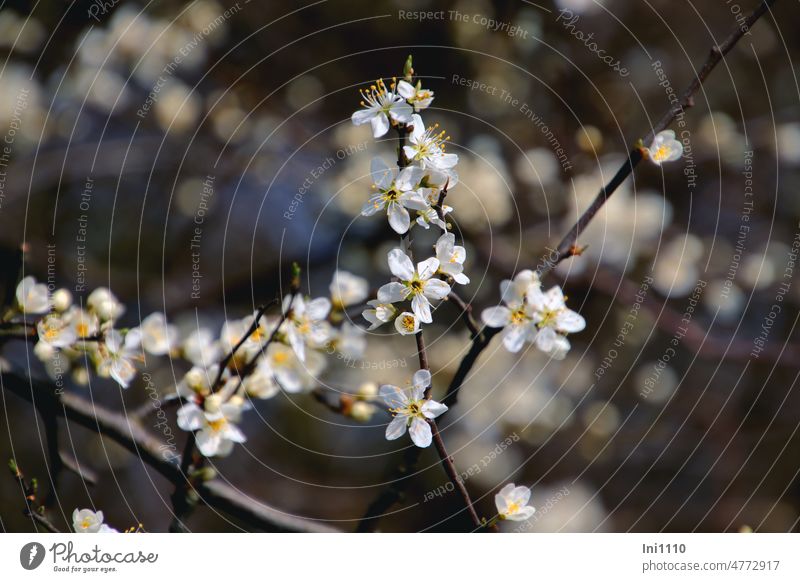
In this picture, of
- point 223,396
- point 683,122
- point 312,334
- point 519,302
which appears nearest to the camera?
point 519,302

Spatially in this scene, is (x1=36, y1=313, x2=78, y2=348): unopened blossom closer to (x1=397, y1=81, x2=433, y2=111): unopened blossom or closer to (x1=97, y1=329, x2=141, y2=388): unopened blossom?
(x1=97, y1=329, x2=141, y2=388): unopened blossom

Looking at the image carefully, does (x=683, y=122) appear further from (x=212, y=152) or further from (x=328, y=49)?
(x=212, y=152)

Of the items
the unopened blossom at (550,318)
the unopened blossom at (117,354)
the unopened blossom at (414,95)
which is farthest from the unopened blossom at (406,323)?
the unopened blossom at (117,354)

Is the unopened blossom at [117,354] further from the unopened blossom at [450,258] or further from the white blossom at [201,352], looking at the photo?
the unopened blossom at [450,258]

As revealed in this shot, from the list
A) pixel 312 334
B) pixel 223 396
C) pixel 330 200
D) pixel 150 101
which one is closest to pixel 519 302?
pixel 312 334

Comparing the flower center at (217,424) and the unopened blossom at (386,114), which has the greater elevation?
the unopened blossom at (386,114)

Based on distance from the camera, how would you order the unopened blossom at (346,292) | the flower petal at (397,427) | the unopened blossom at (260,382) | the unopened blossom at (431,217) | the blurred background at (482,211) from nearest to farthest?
1. the unopened blossom at (431,217)
2. the flower petal at (397,427)
3. the unopened blossom at (260,382)
4. the unopened blossom at (346,292)
5. the blurred background at (482,211)
